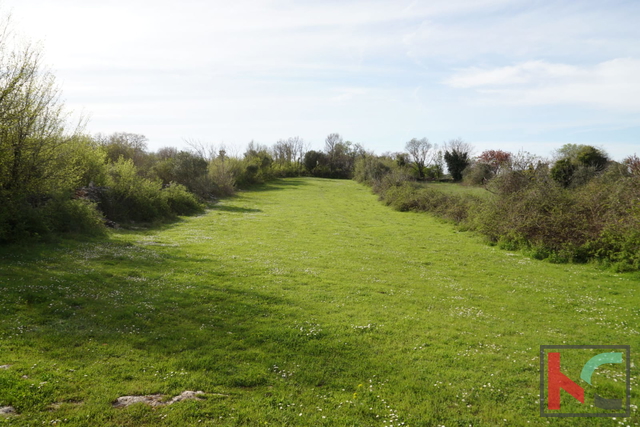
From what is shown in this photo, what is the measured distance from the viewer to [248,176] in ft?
227

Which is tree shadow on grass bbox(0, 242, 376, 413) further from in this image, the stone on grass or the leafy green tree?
the leafy green tree

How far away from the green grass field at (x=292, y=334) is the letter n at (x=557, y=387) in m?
0.18

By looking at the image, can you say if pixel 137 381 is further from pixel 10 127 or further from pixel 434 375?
pixel 10 127

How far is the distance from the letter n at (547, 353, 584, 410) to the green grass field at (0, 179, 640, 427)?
6.9 inches

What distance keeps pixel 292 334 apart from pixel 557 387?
5.85 m

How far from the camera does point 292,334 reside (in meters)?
9.26

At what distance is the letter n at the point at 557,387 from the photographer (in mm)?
6656

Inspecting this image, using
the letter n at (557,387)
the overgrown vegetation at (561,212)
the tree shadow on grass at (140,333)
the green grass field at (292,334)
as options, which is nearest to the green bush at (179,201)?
the green grass field at (292,334)

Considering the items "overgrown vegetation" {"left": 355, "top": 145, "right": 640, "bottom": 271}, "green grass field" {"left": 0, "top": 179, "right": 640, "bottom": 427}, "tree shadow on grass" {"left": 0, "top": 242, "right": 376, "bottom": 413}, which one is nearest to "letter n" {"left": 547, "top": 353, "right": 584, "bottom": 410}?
"green grass field" {"left": 0, "top": 179, "right": 640, "bottom": 427}

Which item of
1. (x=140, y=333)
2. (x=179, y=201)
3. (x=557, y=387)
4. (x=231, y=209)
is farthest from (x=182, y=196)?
(x=557, y=387)

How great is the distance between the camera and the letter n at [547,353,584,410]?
21.8 feet

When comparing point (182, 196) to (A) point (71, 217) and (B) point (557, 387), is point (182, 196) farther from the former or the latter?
(B) point (557, 387)

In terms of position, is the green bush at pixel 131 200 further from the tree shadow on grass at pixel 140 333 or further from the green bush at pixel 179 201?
the tree shadow on grass at pixel 140 333

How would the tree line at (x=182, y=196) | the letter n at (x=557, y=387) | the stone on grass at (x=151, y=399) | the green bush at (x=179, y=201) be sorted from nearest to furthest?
the stone on grass at (x=151, y=399), the letter n at (x=557, y=387), the tree line at (x=182, y=196), the green bush at (x=179, y=201)
